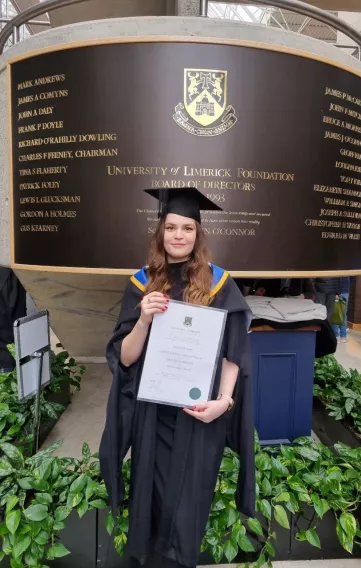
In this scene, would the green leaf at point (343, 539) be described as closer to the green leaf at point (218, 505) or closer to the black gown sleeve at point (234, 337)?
the green leaf at point (218, 505)

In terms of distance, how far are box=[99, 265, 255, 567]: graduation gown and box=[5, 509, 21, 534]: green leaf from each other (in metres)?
0.54

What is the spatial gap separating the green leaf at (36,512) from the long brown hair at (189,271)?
1.28 meters

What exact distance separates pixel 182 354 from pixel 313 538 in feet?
4.60

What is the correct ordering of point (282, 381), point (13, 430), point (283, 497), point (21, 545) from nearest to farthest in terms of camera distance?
point (21, 545), point (283, 497), point (13, 430), point (282, 381)

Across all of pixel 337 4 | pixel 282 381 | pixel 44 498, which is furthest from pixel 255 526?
pixel 337 4

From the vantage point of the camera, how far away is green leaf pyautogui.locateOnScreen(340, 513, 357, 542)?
2.11 m

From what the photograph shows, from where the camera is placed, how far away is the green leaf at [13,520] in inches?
77.1

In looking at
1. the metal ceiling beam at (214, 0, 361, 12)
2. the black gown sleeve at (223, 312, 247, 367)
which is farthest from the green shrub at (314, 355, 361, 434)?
the metal ceiling beam at (214, 0, 361, 12)

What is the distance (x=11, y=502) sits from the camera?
6.74 ft

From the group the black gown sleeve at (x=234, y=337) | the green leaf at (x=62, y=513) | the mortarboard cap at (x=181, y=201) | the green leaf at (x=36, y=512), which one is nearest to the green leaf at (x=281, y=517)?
the black gown sleeve at (x=234, y=337)

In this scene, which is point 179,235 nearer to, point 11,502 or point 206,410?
point 206,410

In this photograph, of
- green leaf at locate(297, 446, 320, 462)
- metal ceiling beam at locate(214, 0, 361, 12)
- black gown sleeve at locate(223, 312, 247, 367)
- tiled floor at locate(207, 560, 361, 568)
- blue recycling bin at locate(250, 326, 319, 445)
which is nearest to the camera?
black gown sleeve at locate(223, 312, 247, 367)

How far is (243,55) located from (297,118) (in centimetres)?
57

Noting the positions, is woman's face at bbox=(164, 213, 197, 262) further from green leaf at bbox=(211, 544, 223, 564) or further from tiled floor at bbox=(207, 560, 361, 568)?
tiled floor at bbox=(207, 560, 361, 568)
